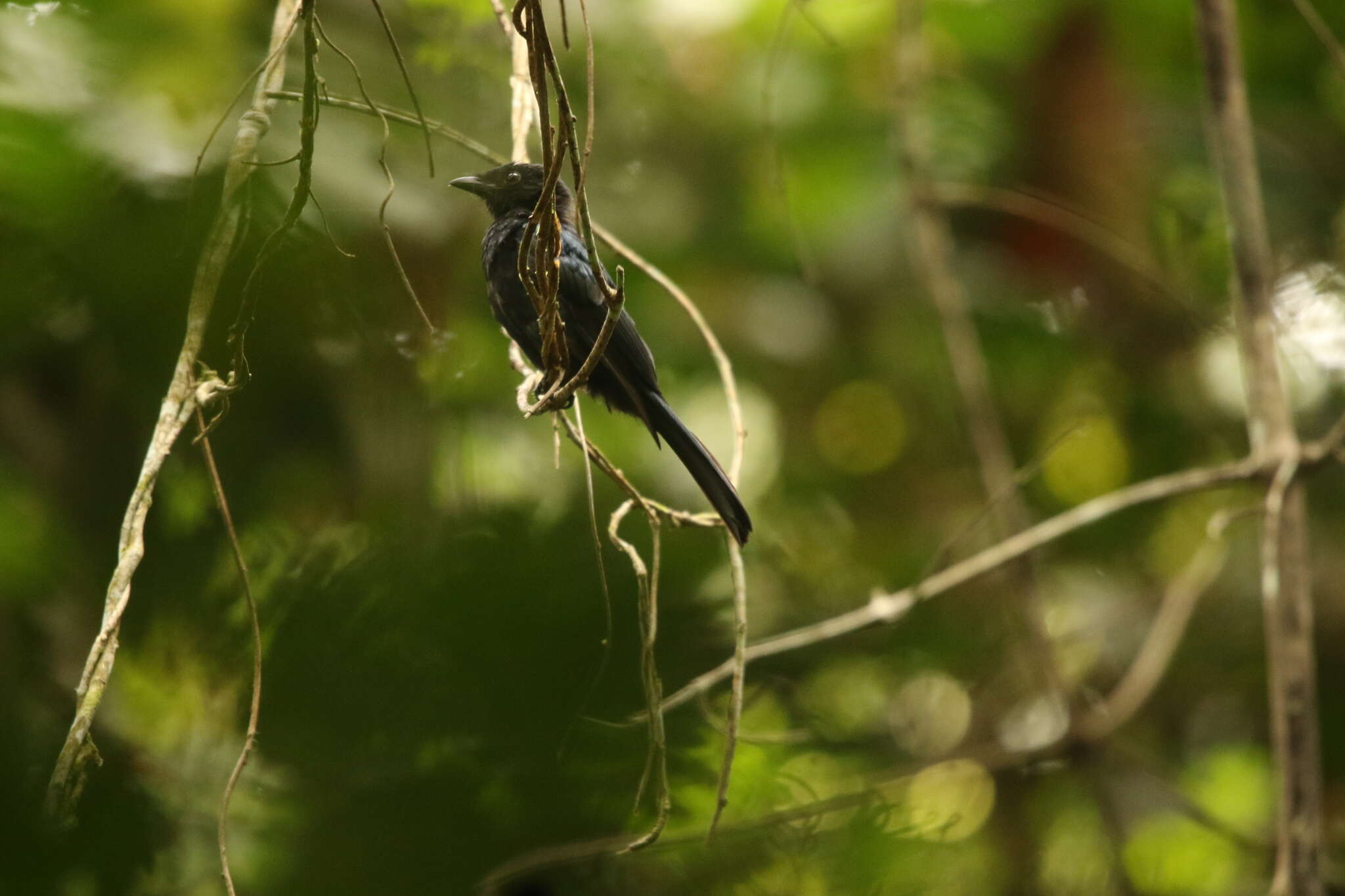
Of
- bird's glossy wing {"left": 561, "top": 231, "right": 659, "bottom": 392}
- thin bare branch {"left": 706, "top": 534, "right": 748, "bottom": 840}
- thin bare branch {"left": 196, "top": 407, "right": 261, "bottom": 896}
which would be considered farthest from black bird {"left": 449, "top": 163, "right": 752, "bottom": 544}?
thin bare branch {"left": 196, "top": 407, "right": 261, "bottom": 896}

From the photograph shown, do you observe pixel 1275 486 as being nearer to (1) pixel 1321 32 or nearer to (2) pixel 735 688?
(1) pixel 1321 32

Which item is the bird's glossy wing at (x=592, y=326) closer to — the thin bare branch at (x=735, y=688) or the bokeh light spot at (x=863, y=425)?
the thin bare branch at (x=735, y=688)

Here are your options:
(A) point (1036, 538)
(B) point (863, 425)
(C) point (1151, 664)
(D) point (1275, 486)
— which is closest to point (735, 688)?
(A) point (1036, 538)

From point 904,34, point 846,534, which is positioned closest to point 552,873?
point 904,34

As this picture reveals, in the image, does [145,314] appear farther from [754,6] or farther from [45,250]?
[754,6]

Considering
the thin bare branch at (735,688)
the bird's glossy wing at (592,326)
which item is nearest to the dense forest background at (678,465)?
the thin bare branch at (735,688)
